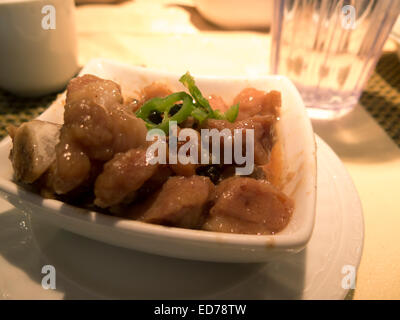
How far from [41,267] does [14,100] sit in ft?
5.40

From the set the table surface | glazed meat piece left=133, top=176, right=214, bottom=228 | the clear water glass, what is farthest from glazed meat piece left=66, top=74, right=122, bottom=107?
the clear water glass

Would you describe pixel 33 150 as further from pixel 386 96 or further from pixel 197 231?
pixel 386 96

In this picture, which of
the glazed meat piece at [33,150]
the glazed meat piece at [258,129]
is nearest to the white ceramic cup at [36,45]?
the glazed meat piece at [33,150]

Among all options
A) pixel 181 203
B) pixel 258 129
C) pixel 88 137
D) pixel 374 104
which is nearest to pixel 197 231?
pixel 181 203

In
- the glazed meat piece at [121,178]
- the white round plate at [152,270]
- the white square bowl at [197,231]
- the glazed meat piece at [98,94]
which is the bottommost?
the white round plate at [152,270]

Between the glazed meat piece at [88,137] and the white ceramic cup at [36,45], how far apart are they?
3.95 feet

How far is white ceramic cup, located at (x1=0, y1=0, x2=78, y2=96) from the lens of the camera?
2.06 meters

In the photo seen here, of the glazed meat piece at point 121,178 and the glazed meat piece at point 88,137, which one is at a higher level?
the glazed meat piece at point 88,137

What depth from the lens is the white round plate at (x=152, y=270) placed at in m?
1.11

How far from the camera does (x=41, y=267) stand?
117 cm

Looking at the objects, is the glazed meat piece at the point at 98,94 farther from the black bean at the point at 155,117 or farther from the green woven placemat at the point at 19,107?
the green woven placemat at the point at 19,107

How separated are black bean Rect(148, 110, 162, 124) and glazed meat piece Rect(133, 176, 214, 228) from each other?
35 centimetres

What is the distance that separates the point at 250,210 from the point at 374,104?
1748mm

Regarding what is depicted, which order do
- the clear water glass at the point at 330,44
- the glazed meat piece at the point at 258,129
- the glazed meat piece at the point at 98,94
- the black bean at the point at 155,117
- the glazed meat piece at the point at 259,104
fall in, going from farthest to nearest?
the clear water glass at the point at 330,44, the glazed meat piece at the point at 259,104, the black bean at the point at 155,117, the glazed meat piece at the point at 258,129, the glazed meat piece at the point at 98,94
